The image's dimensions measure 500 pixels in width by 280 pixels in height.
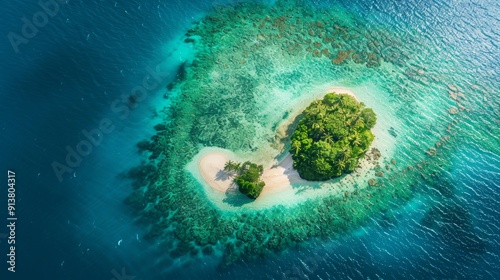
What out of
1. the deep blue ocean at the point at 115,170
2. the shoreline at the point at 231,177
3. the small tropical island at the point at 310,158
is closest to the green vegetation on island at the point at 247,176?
the small tropical island at the point at 310,158

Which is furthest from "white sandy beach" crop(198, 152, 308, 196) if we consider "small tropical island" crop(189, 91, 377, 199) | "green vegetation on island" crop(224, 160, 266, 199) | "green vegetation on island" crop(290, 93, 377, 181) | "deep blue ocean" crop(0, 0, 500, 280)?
"deep blue ocean" crop(0, 0, 500, 280)

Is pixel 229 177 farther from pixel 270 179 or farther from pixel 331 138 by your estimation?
pixel 331 138

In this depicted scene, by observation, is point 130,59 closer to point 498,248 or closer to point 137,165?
point 137,165

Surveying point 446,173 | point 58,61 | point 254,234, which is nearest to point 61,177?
point 58,61

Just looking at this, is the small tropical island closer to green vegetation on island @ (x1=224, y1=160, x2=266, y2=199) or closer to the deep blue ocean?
green vegetation on island @ (x1=224, y1=160, x2=266, y2=199)

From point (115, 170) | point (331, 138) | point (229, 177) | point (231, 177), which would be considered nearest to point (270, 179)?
point (231, 177)

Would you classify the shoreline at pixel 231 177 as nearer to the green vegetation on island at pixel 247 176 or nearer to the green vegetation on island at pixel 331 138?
the green vegetation on island at pixel 247 176
